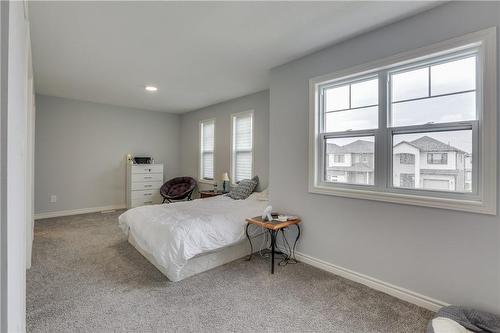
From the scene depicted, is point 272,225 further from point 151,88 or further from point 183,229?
point 151,88

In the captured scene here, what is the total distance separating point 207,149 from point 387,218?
434cm

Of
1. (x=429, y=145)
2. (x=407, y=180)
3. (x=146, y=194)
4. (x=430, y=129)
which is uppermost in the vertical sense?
(x=430, y=129)

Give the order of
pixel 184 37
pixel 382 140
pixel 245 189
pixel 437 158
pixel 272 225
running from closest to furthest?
pixel 437 158, pixel 382 140, pixel 184 37, pixel 272 225, pixel 245 189

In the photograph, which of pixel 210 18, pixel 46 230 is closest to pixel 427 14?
pixel 210 18

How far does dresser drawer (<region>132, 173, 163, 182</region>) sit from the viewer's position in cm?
562

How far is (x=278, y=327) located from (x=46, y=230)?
4.24 m

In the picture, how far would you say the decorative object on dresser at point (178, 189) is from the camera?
5.59m

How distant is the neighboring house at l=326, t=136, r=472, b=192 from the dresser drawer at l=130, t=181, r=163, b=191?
4545mm

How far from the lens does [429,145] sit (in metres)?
2.18

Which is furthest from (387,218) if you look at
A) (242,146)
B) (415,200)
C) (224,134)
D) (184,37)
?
(224,134)

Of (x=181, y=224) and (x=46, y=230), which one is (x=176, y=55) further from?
(x=46, y=230)

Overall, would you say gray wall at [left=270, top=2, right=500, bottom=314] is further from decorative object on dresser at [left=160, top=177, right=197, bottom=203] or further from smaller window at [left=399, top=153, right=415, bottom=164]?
decorative object on dresser at [left=160, top=177, right=197, bottom=203]

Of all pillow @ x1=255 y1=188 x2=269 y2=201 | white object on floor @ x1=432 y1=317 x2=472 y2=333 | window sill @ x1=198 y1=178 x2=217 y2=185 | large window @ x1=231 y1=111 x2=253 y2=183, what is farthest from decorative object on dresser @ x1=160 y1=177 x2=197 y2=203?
white object on floor @ x1=432 y1=317 x2=472 y2=333

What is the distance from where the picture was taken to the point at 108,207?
566cm
